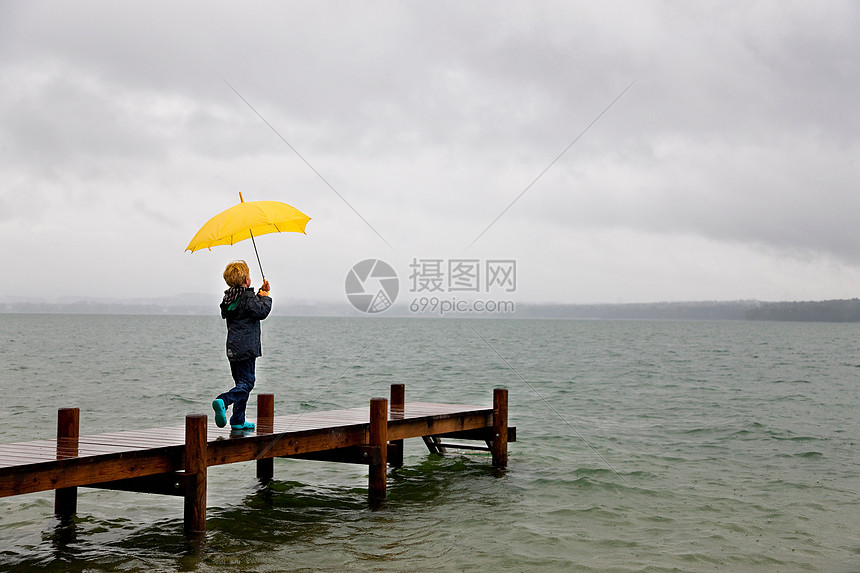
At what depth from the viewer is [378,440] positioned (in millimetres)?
11266

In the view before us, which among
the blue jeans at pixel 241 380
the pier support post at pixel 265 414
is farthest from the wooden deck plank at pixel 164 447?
the blue jeans at pixel 241 380

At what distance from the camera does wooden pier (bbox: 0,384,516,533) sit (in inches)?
321

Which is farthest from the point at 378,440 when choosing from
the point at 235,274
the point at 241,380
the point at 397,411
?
the point at 235,274

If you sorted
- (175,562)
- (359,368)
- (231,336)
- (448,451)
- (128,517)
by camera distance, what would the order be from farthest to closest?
1. (359,368)
2. (448,451)
3. (128,517)
4. (231,336)
5. (175,562)

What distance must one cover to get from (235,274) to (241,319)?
1.82 ft

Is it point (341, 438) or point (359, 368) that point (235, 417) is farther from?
point (359, 368)

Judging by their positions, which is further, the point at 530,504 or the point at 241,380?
the point at 530,504

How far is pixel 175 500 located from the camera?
11.9m

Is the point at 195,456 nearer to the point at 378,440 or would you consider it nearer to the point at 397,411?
the point at 378,440

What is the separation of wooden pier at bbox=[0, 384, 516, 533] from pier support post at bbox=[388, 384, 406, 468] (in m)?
0.03

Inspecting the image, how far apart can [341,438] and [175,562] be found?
2.96 metres

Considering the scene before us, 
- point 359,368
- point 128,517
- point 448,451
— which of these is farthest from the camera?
point 359,368

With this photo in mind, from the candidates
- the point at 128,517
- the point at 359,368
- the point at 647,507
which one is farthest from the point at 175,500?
the point at 359,368

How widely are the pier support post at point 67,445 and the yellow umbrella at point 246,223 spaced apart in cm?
242
